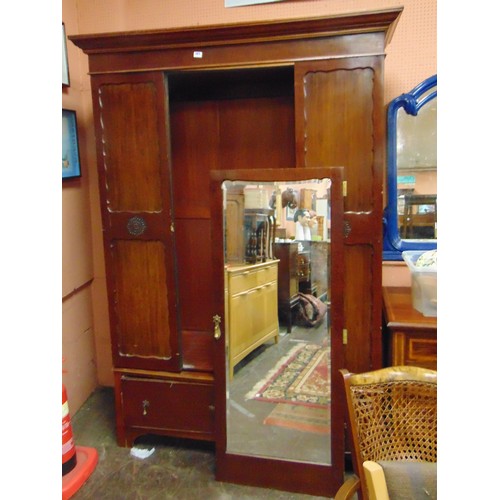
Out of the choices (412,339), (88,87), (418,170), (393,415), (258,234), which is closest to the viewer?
(393,415)

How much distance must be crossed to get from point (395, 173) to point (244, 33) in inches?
42.4

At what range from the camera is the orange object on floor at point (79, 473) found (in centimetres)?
194

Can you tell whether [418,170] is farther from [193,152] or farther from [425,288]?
[193,152]

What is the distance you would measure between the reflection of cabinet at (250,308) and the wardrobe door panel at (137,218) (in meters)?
0.33

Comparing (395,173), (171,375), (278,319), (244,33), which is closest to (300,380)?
(278,319)

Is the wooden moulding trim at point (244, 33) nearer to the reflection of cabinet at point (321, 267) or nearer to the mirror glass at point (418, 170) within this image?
the mirror glass at point (418, 170)

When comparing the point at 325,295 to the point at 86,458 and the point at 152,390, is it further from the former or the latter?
the point at 86,458

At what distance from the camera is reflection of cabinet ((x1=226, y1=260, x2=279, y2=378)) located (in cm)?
215

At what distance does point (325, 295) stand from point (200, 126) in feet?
4.31

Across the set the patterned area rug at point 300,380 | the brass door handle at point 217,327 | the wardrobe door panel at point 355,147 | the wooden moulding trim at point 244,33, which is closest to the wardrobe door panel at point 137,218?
the wooden moulding trim at point 244,33

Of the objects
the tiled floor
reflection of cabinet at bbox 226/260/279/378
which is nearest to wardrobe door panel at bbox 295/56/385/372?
reflection of cabinet at bbox 226/260/279/378

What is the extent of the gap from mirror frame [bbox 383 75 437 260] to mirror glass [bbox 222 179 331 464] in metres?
0.66

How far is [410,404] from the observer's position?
151 centimetres

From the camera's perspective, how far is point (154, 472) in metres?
2.32
